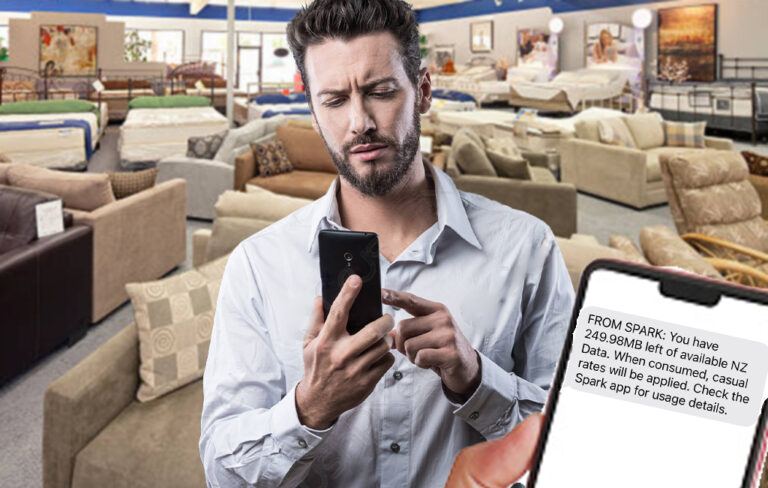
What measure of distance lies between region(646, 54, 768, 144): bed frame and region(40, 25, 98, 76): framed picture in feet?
29.6

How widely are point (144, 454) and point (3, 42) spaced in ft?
28.2

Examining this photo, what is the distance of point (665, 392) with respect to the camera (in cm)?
26

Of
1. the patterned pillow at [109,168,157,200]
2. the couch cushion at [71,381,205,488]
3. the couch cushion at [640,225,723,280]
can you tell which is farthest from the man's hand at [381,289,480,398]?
the patterned pillow at [109,168,157,200]

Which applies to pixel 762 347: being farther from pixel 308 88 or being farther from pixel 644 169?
pixel 644 169

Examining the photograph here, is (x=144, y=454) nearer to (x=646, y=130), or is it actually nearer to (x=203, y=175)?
(x=203, y=175)

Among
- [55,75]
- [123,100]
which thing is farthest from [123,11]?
[55,75]

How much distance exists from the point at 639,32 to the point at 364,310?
13070mm

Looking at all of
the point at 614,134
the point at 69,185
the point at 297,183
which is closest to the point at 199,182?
the point at 297,183

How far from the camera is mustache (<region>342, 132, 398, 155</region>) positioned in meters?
0.44

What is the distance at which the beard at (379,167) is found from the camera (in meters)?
0.45

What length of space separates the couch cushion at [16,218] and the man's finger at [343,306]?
2955mm

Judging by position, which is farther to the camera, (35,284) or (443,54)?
(443,54)

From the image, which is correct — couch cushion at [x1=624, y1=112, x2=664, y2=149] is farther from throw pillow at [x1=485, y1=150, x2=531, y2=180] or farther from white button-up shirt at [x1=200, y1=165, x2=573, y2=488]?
white button-up shirt at [x1=200, y1=165, x2=573, y2=488]

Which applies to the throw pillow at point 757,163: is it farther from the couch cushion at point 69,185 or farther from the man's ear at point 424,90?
the man's ear at point 424,90
